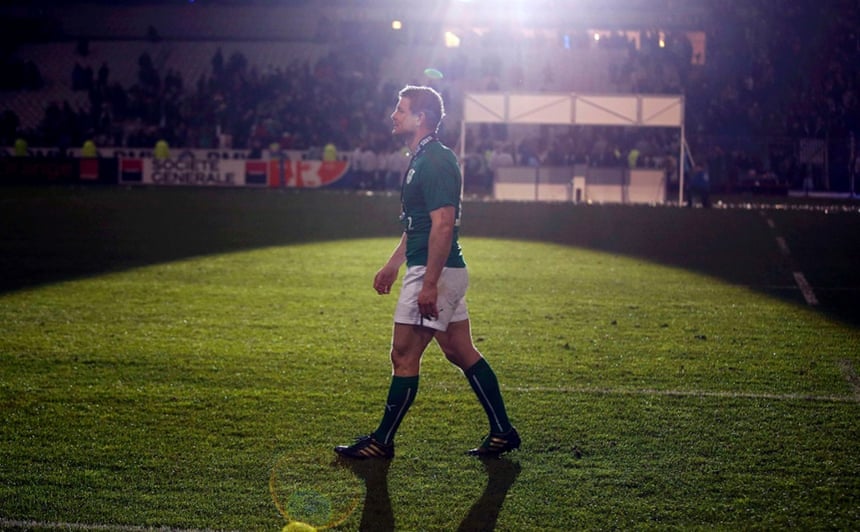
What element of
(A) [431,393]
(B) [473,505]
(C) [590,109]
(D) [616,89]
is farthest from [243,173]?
(B) [473,505]

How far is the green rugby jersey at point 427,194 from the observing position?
5.30 m

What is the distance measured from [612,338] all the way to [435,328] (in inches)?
165

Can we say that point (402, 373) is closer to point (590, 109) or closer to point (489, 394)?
point (489, 394)

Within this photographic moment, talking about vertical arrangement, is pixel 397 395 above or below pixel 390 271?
below

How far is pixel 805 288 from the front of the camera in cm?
1286

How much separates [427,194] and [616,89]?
39.2 m

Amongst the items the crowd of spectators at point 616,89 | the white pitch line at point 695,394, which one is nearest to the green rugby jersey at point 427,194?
the white pitch line at point 695,394

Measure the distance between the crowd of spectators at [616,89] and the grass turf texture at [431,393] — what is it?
22.7 meters

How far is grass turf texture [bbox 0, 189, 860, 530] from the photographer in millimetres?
4949

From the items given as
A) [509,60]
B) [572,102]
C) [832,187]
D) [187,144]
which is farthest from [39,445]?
[509,60]

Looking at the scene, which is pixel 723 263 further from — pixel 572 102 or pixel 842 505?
pixel 572 102

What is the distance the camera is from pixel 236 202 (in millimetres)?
27016

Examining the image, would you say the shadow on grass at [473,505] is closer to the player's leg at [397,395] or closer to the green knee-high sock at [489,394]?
the player's leg at [397,395]

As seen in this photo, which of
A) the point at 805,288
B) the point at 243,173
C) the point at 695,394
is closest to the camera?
the point at 695,394
